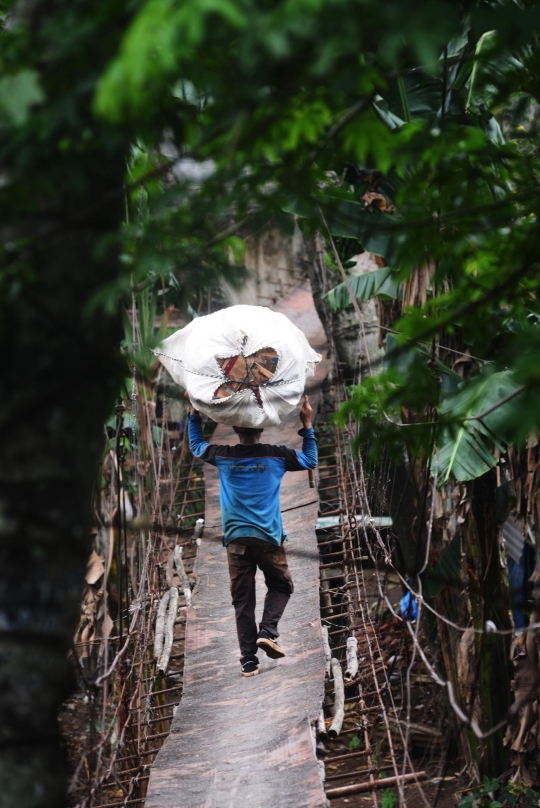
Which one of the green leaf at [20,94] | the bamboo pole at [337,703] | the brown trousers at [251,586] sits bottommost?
the bamboo pole at [337,703]

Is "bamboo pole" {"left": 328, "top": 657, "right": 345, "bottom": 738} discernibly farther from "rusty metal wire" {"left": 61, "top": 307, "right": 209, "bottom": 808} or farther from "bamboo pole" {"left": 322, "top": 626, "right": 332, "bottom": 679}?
"rusty metal wire" {"left": 61, "top": 307, "right": 209, "bottom": 808}

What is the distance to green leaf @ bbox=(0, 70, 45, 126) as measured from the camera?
1.02 m

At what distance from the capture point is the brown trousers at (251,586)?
125 inches

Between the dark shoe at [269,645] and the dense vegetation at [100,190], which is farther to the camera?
the dark shoe at [269,645]

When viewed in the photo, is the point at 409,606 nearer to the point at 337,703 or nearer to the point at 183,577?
the point at 337,703

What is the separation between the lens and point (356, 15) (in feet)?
3.30

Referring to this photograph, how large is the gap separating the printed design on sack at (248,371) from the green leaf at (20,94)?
207 cm

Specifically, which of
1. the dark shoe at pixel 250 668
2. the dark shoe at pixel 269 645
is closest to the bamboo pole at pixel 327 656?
the dark shoe at pixel 269 645

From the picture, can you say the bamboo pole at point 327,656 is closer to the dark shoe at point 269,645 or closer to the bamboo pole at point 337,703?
the bamboo pole at point 337,703

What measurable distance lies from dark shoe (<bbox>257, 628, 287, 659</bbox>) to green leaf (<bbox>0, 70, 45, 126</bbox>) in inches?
96.1

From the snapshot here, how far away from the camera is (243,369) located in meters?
3.16

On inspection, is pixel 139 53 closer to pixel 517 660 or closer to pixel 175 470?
pixel 517 660

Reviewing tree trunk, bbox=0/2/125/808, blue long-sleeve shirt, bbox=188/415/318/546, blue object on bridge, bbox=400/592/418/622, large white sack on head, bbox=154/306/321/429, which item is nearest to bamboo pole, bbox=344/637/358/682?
blue object on bridge, bbox=400/592/418/622

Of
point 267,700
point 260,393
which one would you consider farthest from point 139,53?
point 267,700
